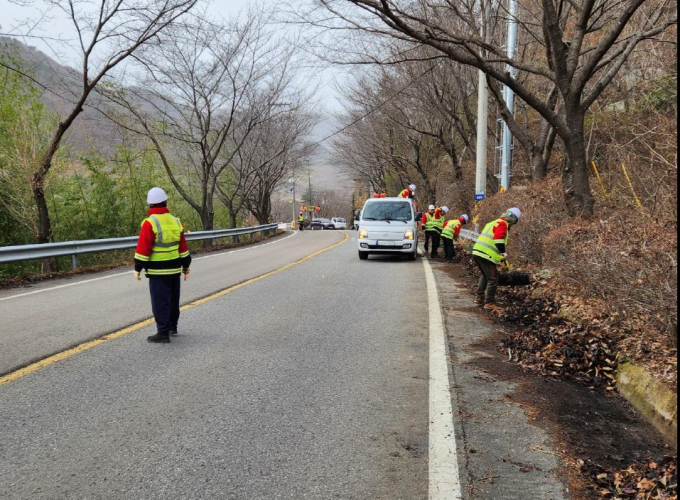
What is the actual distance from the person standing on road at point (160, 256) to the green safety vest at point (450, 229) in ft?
29.8

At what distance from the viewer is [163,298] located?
20.0ft

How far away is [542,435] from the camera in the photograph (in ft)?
12.1

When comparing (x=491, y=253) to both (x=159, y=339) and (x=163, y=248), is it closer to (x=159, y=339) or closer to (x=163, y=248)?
(x=163, y=248)

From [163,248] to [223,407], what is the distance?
8.43 feet

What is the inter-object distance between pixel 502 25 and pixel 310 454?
18075mm

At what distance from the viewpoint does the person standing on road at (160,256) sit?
5.99m

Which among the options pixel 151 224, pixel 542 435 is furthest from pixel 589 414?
pixel 151 224

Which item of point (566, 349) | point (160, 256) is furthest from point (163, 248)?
point (566, 349)

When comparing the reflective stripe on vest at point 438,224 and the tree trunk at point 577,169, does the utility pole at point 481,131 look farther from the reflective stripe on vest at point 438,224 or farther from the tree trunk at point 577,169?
the tree trunk at point 577,169

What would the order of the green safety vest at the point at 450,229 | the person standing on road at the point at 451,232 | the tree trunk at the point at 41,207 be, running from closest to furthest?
the person standing on road at the point at 451,232
the green safety vest at the point at 450,229
the tree trunk at the point at 41,207

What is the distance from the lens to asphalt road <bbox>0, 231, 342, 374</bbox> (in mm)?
5910

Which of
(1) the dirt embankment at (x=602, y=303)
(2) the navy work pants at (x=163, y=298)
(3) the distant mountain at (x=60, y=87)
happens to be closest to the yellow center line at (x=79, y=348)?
(2) the navy work pants at (x=163, y=298)

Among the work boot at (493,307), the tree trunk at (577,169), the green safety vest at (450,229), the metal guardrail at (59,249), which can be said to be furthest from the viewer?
the green safety vest at (450,229)

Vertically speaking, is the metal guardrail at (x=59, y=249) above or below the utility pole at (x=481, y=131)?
below
